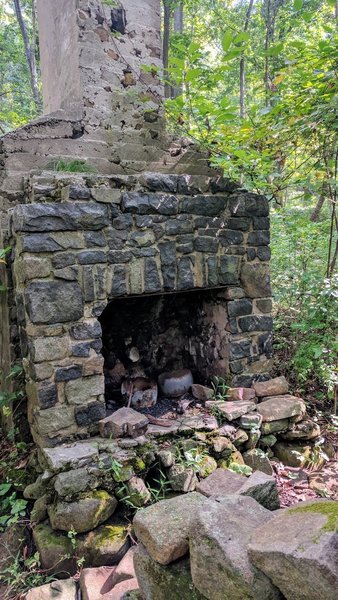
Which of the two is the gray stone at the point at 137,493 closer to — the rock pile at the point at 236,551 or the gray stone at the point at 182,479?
the gray stone at the point at 182,479

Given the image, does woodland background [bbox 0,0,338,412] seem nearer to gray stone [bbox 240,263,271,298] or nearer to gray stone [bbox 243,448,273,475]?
gray stone [bbox 240,263,271,298]

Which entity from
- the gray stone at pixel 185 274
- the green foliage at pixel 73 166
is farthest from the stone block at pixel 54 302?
the green foliage at pixel 73 166

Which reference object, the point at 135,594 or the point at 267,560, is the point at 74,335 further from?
the point at 267,560

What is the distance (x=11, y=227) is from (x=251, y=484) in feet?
7.64

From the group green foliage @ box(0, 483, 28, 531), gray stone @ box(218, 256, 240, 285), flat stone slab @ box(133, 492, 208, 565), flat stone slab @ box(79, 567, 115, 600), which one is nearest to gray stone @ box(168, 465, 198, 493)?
flat stone slab @ box(79, 567, 115, 600)

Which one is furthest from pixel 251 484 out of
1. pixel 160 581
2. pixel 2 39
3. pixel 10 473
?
pixel 2 39

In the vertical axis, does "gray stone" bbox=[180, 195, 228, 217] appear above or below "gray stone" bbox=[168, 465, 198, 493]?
above

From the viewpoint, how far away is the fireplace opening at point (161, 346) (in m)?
3.54

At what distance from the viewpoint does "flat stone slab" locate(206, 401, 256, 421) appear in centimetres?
309

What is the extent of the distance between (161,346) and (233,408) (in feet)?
3.53

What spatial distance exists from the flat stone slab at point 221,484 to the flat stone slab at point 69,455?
74 centimetres

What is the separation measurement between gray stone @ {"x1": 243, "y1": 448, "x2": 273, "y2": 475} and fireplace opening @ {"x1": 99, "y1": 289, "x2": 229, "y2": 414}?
30.5 inches

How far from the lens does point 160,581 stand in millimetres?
1560

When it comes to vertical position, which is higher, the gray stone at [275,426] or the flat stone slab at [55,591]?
the gray stone at [275,426]
